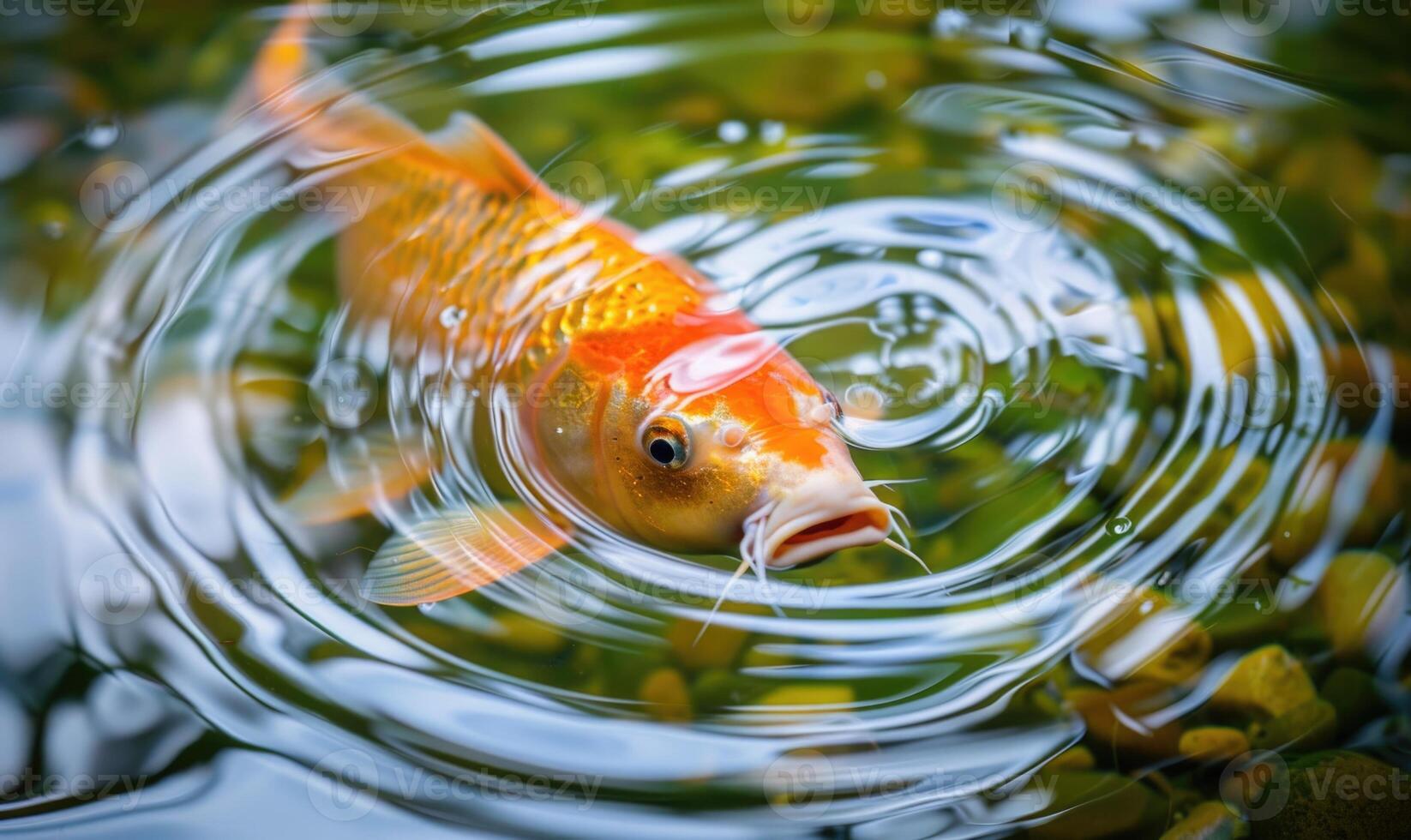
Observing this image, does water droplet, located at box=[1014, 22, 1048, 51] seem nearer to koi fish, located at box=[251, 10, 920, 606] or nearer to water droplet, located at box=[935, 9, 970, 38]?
water droplet, located at box=[935, 9, 970, 38]

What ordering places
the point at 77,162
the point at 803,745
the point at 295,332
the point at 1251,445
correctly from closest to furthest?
the point at 803,745, the point at 1251,445, the point at 295,332, the point at 77,162

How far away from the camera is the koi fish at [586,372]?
144cm

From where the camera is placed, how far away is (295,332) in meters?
2.12

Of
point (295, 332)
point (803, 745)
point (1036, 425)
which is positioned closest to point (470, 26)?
point (295, 332)

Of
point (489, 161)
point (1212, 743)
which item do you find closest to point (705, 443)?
point (489, 161)

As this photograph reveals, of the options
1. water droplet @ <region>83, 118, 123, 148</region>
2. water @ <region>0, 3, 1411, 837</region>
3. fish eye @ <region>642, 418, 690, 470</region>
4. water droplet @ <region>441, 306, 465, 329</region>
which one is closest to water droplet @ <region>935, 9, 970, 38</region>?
water @ <region>0, 3, 1411, 837</region>

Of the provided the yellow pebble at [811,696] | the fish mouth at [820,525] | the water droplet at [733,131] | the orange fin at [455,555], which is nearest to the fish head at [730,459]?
the fish mouth at [820,525]

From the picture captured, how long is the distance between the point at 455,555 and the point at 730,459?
57 centimetres

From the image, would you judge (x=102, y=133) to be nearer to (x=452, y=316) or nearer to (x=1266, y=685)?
(x=452, y=316)

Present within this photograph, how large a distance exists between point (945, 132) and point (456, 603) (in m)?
1.55

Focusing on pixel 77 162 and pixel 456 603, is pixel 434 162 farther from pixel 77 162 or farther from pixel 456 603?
pixel 77 162

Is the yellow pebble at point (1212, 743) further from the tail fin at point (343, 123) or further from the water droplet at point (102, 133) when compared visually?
the water droplet at point (102, 133)

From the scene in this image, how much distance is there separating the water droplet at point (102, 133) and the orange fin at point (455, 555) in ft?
4.49

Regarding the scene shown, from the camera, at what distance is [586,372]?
1674 mm
